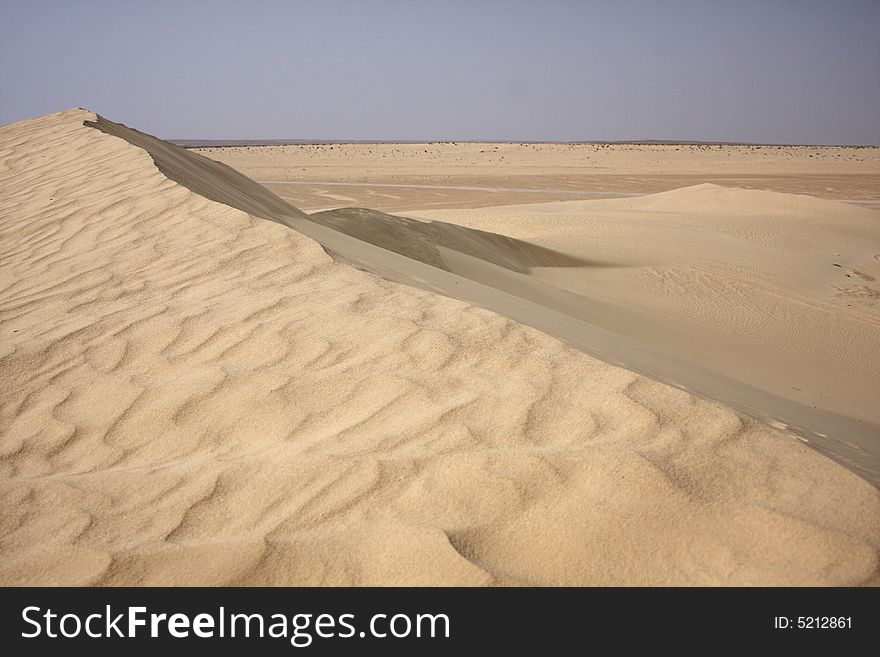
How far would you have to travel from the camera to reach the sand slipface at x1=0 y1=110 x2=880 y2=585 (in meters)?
1.53

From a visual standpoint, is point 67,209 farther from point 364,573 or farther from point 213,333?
point 364,573

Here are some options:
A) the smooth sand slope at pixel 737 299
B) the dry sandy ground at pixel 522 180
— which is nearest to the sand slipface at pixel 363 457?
the smooth sand slope at pixel 737 299

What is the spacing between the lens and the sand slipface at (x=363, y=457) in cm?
153

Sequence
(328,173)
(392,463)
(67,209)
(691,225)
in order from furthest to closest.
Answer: (328,173), (691,225), (67,209), (392,463)

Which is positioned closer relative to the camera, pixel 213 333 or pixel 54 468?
pixel 54 468

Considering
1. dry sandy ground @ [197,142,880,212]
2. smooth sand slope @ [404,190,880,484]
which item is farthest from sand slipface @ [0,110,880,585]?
dry sandy ground @ [197,142,880,212]

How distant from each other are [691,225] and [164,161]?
821cm

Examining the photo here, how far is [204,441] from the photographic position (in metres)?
2.18

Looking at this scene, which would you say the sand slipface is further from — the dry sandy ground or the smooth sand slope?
the dry sandy ground

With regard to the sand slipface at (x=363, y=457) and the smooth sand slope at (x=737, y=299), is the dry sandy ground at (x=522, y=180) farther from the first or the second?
the sand slipface at (x=363, y=457)

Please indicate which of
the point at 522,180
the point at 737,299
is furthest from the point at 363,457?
the point at 522,180

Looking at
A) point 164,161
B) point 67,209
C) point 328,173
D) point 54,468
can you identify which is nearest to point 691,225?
point 164,161
